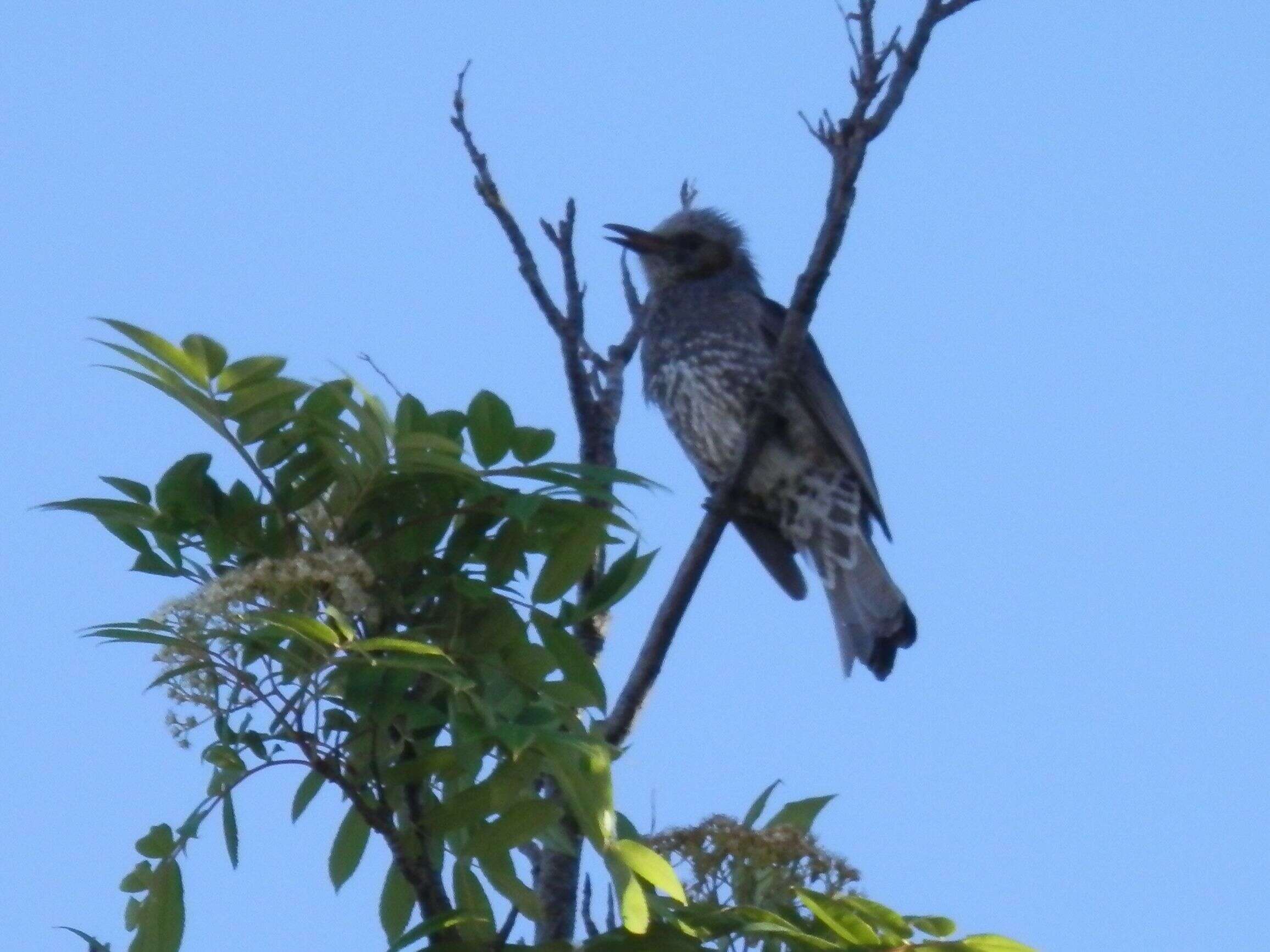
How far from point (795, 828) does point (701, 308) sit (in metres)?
3.45

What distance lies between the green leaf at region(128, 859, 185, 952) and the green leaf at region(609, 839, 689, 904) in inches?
24.9

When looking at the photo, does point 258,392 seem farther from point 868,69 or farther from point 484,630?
point 868,69

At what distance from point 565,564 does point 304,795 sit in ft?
1.57

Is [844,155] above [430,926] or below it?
above

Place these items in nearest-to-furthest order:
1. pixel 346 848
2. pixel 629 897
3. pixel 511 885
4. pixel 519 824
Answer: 1. pixel 629 897
2. pixel 519 824
3. pixel 511 885
4. pixel 346 848

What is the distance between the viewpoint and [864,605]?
15.9 feet

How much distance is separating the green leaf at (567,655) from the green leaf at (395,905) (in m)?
0.40

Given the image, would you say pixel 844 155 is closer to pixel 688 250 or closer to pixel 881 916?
pixel 881 916

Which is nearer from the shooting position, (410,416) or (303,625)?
(303,625)

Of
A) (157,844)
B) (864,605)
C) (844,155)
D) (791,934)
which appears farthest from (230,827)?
(864,605)

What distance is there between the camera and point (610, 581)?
2424mm

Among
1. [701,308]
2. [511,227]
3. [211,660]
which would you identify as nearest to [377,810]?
[211,660]

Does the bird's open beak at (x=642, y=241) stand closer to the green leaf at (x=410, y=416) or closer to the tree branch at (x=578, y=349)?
the tree branch at (x=578, y=349)

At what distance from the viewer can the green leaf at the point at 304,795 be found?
233cm
